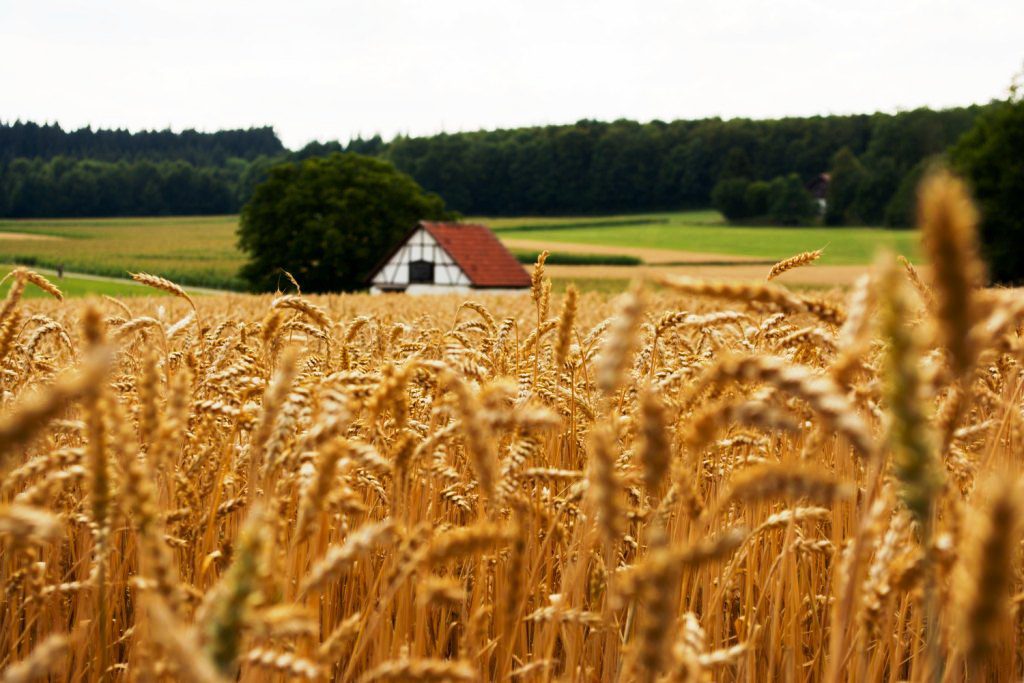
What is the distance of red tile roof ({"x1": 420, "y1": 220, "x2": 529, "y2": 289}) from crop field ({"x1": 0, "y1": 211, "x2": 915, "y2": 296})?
3.60 metres

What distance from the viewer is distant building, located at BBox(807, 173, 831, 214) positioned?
367 feet

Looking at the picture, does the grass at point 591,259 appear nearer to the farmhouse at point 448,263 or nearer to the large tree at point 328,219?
the large tree at point 328,219

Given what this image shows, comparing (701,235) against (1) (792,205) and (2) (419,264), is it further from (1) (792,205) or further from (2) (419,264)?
(2) (419,264)

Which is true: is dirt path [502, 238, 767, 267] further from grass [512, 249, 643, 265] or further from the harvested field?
the harvested field

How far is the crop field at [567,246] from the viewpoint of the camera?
73.1 m

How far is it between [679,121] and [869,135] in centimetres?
2661

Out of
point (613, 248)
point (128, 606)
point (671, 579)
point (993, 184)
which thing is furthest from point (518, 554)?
point (613, 248)

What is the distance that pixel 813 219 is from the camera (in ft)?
341

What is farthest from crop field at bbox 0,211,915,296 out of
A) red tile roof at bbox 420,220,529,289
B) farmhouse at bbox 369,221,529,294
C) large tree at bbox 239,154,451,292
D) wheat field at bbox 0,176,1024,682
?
wheat field at bbox 0,176,1024,682

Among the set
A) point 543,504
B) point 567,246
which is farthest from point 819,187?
point 543,504

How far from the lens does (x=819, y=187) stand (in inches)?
4587

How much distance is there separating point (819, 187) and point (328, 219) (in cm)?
7360

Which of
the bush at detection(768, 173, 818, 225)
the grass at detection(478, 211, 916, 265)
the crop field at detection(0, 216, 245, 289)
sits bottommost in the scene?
the crop field at detection(0, 216, 245, 289)

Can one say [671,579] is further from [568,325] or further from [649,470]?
[568,325]
